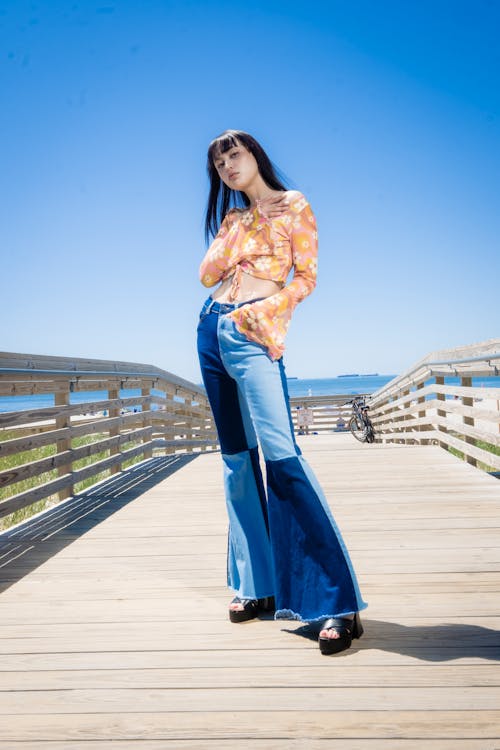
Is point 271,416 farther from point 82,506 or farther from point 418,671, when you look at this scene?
point 82,506

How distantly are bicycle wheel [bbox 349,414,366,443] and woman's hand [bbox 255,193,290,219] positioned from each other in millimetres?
11575

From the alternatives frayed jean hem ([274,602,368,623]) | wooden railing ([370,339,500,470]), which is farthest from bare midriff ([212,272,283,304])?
wooden railing ([370,339,500,470])

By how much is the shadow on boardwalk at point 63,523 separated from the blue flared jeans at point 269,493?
1.31 m

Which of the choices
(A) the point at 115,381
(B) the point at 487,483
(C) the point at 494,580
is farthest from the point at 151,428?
(C) the point at 494,580

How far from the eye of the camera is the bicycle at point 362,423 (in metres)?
13.3

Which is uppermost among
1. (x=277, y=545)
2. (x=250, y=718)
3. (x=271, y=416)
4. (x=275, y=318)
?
(x=275, y=318)

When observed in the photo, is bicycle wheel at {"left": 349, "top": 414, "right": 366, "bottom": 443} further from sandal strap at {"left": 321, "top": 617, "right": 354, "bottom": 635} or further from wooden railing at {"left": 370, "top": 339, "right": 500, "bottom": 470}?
sandal strap at {"left": 321, "top": 617, "right": 354, "bottom": 635}

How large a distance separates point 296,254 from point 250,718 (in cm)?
136

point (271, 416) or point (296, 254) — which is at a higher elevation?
point (296, 254)

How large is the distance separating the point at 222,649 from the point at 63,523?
233 centimetres

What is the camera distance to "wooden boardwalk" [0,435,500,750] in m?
1.48

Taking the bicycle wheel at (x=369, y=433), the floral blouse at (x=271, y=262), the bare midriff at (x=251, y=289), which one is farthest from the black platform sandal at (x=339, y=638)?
the bicycle wheel at (x=369, y=433)

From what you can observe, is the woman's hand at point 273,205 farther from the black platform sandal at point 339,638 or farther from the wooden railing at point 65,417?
the wooden railing at point 65,417

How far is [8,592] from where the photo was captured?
Answer: 2686 millimetres
